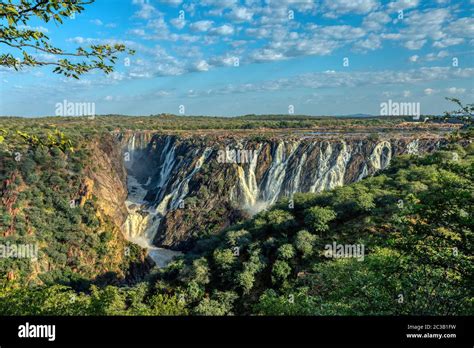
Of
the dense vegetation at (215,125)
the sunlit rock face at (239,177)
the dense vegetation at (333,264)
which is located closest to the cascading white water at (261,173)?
the sunlit rock face at (239,177)

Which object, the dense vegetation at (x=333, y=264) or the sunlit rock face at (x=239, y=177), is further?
the sunlit rock face at (x=239, y=177)

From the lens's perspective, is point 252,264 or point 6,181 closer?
point 252,264

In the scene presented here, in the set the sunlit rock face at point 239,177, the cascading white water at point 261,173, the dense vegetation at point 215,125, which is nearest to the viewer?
the cascading white water at point 261,173

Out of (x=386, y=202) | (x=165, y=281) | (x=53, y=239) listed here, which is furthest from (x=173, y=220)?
(x=386, y=202)

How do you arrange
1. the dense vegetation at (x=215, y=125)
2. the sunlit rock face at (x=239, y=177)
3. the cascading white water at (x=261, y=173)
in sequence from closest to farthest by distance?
the cascading white water at (x=261, y=173) < the sunlit rock face at (x=239, y=177) < the dense vegetation at (x=215, y=125)

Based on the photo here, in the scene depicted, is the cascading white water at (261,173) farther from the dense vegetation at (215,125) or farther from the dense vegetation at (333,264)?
the dense vegetation at (215,125)

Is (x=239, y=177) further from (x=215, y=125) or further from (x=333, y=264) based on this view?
(x=215, y=125)
